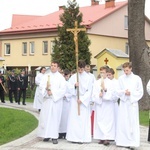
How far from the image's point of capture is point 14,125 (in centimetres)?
1434

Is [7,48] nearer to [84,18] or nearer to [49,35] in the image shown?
[49,35]

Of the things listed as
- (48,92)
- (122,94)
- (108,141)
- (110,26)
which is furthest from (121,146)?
(110,26)

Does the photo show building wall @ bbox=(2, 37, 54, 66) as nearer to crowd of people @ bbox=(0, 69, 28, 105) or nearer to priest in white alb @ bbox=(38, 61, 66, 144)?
crowd of people @ bbox=(0, 69, 28, 105)

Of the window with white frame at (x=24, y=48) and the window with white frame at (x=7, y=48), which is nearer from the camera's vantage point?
the window with white frame at (x=24, y=48)

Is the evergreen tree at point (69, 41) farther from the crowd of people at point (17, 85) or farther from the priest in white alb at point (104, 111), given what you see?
the priest in white alb at point (104, 111)

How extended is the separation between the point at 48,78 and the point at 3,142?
74.1 inches

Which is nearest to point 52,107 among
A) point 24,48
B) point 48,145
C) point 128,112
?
point 48,145

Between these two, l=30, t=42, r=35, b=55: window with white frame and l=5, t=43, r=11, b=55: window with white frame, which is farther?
l=5, t=43, r=11, b=55: window with white frame

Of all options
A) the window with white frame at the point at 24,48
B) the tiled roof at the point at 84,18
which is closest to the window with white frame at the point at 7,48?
the tiled roof at the point at 84,18

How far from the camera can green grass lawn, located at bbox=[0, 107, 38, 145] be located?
12.3 m

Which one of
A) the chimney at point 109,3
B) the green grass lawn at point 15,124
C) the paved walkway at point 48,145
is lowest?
the paved walkway at point 48,145

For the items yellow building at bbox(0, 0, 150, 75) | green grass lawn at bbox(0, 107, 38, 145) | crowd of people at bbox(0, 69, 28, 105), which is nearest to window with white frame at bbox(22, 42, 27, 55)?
yellow building at bbox(0, 0, 150, 75)

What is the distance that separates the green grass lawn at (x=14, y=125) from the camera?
12.3 meters

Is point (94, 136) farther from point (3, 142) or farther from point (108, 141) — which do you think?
point (3, 142)
